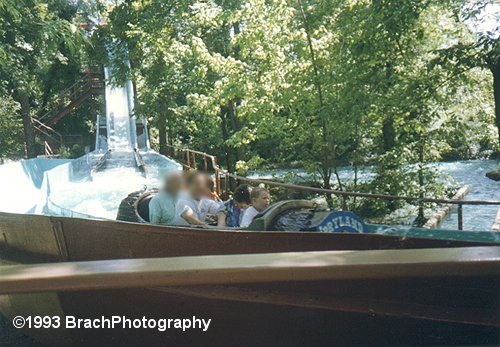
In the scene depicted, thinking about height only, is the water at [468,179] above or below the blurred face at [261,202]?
below

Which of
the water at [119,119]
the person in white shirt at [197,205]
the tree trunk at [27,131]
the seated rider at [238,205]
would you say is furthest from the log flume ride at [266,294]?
the tree trunk at [27,131]

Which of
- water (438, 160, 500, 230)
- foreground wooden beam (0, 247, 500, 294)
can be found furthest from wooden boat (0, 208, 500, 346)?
water (438, 160, 500, 230)

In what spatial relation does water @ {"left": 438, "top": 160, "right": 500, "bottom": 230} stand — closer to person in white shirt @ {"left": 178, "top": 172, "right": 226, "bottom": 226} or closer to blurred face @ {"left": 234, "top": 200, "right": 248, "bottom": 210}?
person in white shirt @ {"left": 178, "top": 172, "right": 226, "bottom": 226}

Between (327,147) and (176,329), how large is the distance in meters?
5.98

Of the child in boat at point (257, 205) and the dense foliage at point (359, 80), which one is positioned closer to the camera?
the child in boat at point (257, 205)

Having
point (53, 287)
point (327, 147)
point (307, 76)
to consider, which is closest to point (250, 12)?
point (307, 76)

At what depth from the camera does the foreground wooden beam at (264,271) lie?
4.15 ft

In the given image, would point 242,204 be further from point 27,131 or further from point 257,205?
point 27,131

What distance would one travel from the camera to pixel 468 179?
1895 cm

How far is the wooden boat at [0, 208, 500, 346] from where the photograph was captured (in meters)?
1.30

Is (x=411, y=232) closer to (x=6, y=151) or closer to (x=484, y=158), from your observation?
(x=484, y=158)

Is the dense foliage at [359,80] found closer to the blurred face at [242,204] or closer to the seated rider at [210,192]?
the seated rider at [210,192]

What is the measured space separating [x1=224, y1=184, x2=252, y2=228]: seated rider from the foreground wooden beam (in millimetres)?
3254

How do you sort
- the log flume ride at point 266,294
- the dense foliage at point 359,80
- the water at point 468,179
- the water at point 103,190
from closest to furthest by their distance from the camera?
the log flume ride at point 266,294 < the dense foliage at point 359,80 < the water at point 468,179 < the water at point 103,190
